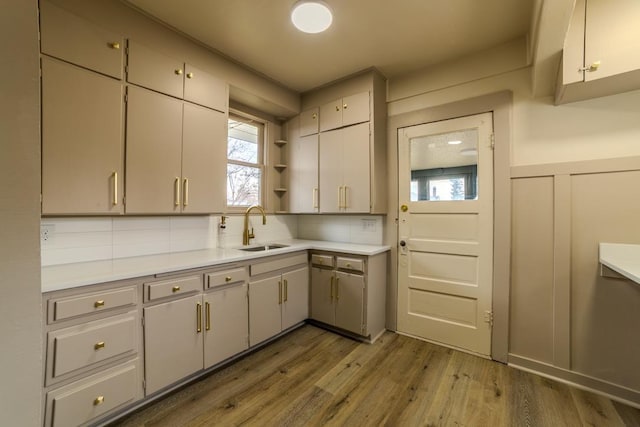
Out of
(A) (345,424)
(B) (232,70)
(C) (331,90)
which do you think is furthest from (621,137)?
(B) (232,70)

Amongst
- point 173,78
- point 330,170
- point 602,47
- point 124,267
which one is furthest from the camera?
point 330,170

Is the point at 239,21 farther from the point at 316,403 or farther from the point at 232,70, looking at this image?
the point at 316,403

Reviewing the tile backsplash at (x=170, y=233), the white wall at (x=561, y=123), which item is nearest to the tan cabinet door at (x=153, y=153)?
the tile backsplash at (x=170, y=233)

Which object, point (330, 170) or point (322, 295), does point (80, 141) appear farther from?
point (322, 295)

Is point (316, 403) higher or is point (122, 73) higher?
point (122, 73)

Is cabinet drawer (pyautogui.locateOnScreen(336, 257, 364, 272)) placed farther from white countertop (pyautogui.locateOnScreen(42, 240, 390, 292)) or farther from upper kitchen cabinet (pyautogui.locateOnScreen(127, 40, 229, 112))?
upper kitchen cabinet (pyautogui.locateOnScreen(127, 40, 229, 112))

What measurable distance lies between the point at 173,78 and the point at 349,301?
245cm

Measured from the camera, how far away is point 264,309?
247 centimetres

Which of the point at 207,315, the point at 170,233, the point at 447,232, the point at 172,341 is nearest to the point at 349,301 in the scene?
the point at 447,232

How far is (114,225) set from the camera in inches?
81.7

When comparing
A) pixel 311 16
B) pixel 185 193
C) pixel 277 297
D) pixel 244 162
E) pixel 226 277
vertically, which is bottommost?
pixel 277 297

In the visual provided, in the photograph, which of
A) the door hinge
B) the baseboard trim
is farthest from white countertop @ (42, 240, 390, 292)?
the baseboard trim

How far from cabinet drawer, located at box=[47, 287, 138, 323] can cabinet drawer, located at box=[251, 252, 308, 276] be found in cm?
92

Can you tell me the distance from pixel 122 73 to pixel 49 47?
358 mm
